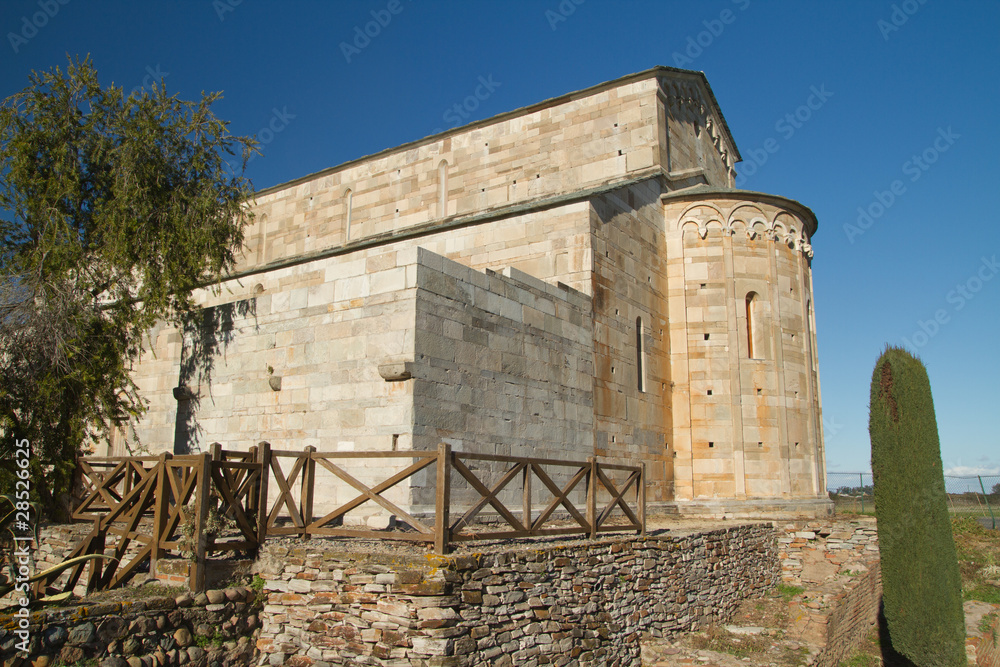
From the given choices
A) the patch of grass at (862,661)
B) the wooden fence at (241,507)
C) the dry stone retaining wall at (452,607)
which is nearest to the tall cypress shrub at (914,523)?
the patch of grass at (862,661)

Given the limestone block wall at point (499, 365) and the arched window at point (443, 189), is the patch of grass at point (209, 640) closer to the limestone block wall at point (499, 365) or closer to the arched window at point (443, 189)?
the limestone block wall at point (499, 365)

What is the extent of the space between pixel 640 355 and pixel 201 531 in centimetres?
1022

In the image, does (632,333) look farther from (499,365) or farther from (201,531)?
(201,531)

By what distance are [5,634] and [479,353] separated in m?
6.51

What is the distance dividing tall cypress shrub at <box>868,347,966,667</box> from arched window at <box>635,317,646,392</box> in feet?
A: 15.9

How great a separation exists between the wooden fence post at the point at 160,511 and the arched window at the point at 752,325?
12683 mm

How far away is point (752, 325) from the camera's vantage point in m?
16.9

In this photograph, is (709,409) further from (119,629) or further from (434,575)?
(119,629)

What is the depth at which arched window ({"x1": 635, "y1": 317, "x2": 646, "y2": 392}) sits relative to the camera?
1542cm

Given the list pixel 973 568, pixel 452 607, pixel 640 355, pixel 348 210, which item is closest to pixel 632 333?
pixel 640 355

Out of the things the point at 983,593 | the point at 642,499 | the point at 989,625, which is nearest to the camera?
the point at 642,499

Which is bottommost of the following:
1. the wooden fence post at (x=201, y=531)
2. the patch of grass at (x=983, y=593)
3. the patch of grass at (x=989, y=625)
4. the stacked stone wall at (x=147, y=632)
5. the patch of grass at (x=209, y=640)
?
the patch of grass at (x=989, y=625)

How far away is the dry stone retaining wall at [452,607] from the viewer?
7027 millimetres

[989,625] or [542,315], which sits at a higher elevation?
[542,315]
